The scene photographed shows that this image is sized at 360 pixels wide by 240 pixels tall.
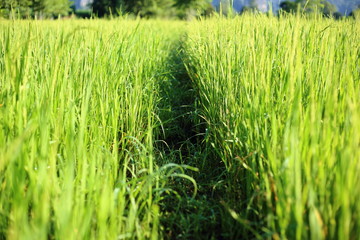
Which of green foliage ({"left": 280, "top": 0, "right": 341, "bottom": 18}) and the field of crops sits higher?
green foliage ({"left": 280, "top": 0, "right": 341, "bottom": 18})

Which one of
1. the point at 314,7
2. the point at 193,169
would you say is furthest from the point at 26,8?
the point at 314,7

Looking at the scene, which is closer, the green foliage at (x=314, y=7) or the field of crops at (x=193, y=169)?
the field of crops at (x=193, y=169)

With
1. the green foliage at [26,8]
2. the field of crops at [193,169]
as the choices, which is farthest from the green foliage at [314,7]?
the green foliage at [26,8]

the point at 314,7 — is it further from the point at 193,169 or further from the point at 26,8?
the point at 26,8

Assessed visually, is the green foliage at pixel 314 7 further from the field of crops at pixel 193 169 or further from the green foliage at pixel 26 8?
the green foliage at pixel 26 8

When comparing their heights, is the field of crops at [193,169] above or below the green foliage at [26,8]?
below

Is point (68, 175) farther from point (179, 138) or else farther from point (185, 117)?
point (185, 117)

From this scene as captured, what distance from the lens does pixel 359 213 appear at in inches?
27.5

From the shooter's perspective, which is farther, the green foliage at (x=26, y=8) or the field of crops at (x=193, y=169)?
the green foliage at (x=26, y=8)

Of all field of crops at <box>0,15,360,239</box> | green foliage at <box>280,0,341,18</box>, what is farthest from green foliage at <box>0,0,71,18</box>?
green foliage at <box>280,0,341,18</box>

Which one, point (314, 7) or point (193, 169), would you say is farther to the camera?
point (314, 7)

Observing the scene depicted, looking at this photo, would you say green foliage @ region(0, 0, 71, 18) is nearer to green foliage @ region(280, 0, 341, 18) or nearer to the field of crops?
the field of crops

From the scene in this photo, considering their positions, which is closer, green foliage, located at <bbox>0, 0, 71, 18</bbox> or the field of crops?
the field of crops

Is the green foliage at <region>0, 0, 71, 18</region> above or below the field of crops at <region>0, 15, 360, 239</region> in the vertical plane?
above
